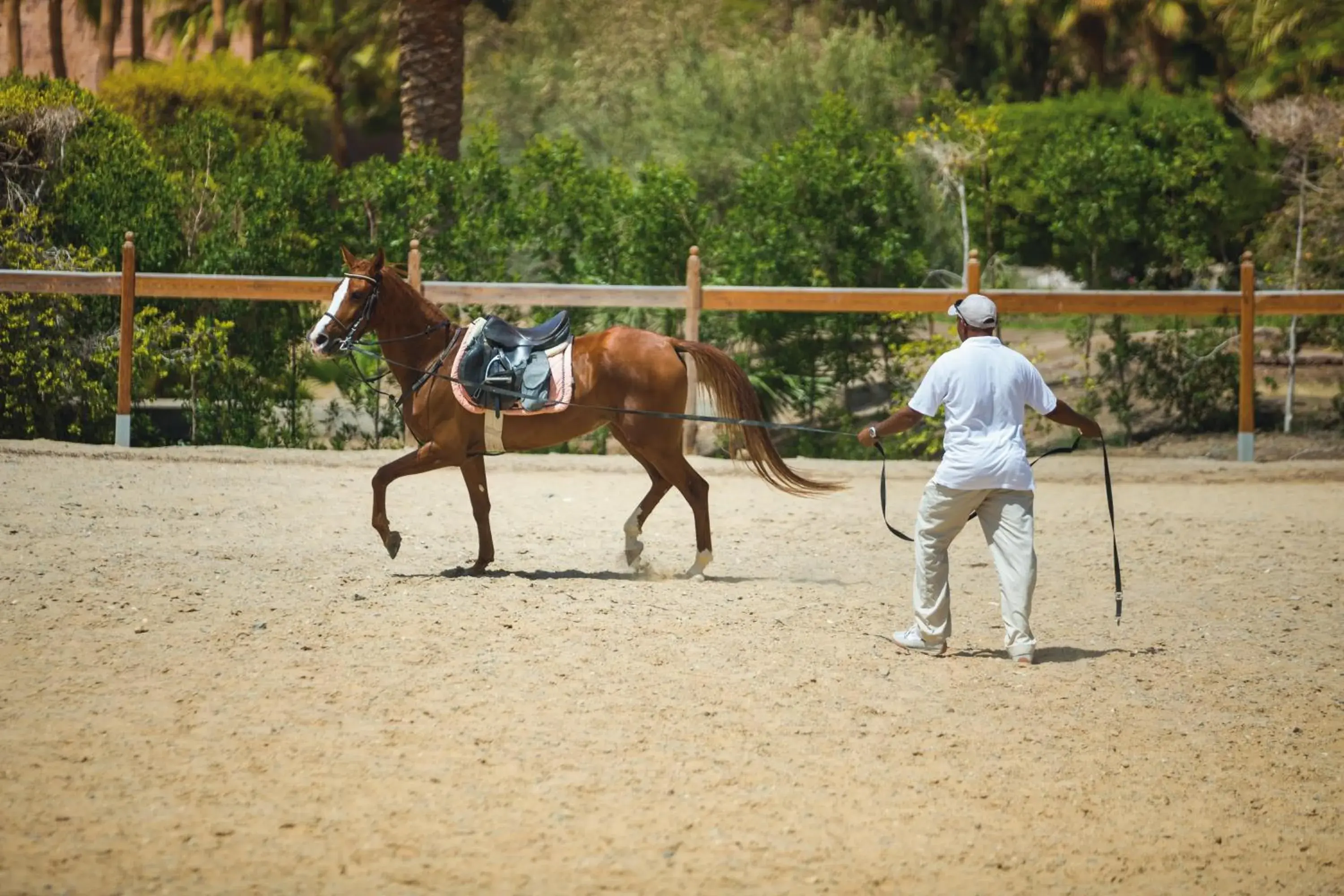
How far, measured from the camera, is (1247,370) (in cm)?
1614

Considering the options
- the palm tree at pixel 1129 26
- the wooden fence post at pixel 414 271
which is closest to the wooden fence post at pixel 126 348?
the wooden fence post at pixel 414 271

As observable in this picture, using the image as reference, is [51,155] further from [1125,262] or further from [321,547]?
[1125,262]

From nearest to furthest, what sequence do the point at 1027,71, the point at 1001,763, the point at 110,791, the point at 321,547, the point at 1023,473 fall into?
the point at 110,791
the point at 1001,763
the point at 1023,473
the point at 321,547
the point at 1027,71

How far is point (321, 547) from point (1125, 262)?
60.3 ft

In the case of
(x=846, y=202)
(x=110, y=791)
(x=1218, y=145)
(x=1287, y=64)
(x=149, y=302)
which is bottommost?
(x=110, y=791)

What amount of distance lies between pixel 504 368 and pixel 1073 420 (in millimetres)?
3475

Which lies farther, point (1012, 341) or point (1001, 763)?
point (1012, 341)

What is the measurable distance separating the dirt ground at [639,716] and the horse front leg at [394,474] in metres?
0.22

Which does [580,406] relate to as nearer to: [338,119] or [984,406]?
[984,406]

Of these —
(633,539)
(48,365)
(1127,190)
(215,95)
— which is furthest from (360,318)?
(215,95)

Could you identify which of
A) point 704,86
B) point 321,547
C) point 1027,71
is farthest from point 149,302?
point 1027,71

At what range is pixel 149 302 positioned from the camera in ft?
55.3

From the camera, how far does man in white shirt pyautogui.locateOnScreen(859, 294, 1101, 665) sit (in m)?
7.75

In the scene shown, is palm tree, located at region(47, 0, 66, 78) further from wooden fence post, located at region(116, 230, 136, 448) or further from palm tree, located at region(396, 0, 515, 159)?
wooden fence post, located at region(116, 230, 136, 448)
